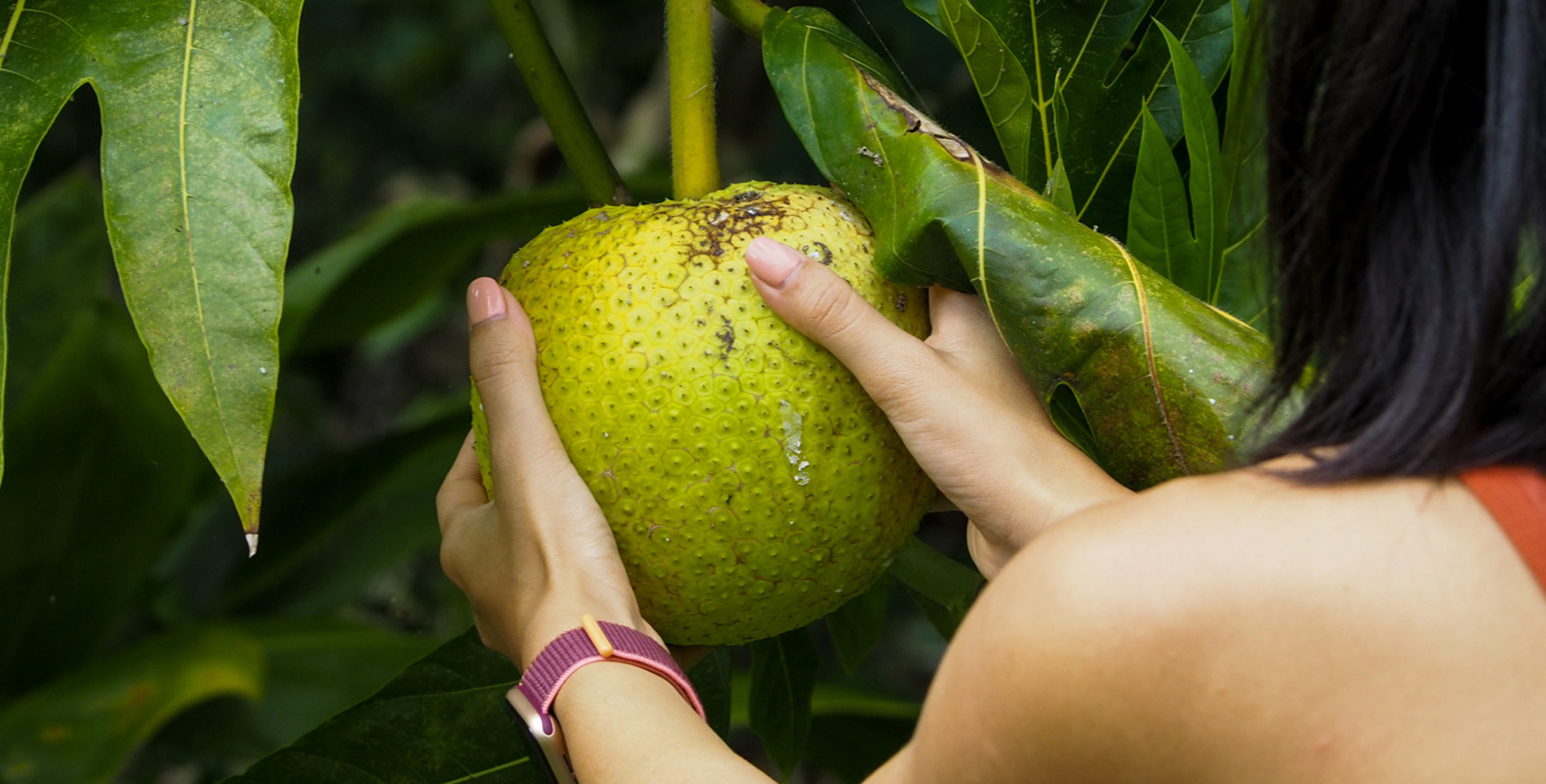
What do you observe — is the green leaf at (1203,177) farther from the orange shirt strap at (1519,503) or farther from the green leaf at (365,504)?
the green leaf at (365,504)

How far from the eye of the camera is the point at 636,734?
72 centimetres

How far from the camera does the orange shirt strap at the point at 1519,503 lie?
473 millimetres

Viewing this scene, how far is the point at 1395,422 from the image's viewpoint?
0.50m

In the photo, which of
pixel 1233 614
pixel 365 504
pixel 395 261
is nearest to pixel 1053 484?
pixel 1233 614

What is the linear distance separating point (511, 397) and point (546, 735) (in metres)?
0.19

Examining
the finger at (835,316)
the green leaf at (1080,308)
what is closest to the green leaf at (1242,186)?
the green leaf at (1080,308)

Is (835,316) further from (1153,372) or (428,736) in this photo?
(428,736)

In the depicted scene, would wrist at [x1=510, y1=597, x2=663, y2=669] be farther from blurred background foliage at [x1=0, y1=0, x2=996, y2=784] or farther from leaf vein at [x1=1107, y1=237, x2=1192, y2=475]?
blurred background foliage at [x1=0, y1=0, x2=996, y2=784]

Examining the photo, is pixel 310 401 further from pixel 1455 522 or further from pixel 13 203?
pixel 1455 522

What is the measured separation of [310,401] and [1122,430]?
214 cm

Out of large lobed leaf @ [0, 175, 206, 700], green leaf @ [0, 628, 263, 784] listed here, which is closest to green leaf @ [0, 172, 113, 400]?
large lobed leaf @ [0, 175, 206, 700]

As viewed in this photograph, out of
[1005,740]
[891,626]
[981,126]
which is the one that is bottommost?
[891,626]

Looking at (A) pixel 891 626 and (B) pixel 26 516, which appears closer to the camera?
(B) pixel 26 516

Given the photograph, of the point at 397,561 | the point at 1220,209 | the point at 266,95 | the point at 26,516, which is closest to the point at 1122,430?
the point at 1220,209
